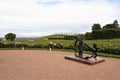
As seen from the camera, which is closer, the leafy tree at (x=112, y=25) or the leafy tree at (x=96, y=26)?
the leafy tree at (x=96, y=26)

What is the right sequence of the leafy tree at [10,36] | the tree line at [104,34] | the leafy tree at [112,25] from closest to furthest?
the leafy tree at [10,36] → the tree line at [104,34] → the leafy tree at [112,25]

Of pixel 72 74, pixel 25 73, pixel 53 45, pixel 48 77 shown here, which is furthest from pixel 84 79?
pixel 53 45

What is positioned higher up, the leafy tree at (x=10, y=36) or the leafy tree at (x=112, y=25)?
the leafy tree at (x=112, y=25)

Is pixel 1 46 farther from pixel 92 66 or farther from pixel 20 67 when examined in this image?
pixel 92 66

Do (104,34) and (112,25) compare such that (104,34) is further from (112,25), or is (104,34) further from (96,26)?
(112,25)

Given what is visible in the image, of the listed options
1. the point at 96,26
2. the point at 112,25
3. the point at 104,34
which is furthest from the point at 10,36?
the point at 112,25

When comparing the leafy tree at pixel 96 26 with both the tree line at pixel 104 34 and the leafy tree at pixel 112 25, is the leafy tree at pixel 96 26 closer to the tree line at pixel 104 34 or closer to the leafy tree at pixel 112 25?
the leafy tree at pixel 112 25

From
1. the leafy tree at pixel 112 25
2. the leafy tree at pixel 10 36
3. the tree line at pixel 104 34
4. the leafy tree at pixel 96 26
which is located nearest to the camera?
the leafy tree at pixel 10 36

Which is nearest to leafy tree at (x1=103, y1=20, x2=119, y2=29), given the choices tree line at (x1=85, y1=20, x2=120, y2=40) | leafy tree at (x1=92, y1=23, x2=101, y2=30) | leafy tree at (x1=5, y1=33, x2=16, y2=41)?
leafy tree at (x1=92, y1=23, x2=101, y2=30)

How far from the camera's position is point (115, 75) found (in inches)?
478

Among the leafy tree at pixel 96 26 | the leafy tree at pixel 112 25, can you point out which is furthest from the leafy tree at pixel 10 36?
the leafy tree at pixel 112 25

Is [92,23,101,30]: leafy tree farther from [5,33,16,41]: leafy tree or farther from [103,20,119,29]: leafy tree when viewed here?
[5,33,16,41]: leafy tree

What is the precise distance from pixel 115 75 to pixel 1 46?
22029 mm

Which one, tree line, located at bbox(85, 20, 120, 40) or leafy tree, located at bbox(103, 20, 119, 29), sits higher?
leafy tree, located at bbox(103, 20, 119, 29)
